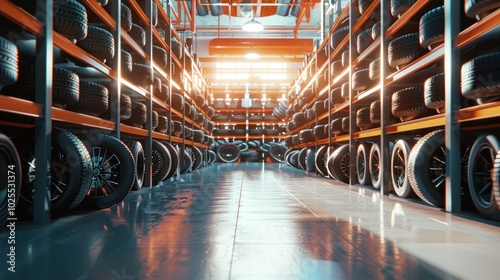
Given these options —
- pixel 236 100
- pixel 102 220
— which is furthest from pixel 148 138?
pixel 236 100

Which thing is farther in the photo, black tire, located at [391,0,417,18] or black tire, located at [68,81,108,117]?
black tire, located at [391,0,417,18]

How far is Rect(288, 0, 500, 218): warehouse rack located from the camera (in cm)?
328

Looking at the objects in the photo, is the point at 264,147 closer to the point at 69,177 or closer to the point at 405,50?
the point at 405,50

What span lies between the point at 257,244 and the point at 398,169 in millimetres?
3216

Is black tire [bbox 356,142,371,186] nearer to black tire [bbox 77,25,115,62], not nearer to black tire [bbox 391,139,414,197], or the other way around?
black tire [bbox 391,139,414,197]

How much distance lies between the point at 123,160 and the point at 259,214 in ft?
4.86

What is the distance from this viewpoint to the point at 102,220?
10.0 feet

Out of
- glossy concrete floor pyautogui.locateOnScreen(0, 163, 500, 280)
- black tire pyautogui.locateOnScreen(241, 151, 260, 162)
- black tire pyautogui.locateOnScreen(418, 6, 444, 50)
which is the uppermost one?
black tire pyautogui.locateOnScreen(418, 6, 444, 50)

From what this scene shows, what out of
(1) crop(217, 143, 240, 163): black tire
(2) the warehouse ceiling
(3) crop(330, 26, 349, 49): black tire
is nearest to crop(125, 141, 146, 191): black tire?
(3) crop(330, 26, 349, 49): black tire

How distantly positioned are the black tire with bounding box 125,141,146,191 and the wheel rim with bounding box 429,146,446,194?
3491mm

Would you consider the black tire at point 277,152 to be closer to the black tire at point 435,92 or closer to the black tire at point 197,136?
the black tire at point 197,136

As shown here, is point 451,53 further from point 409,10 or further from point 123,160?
point 123,160

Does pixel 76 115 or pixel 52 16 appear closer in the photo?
pixel 52 16

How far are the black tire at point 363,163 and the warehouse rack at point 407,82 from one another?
4.0 inches
